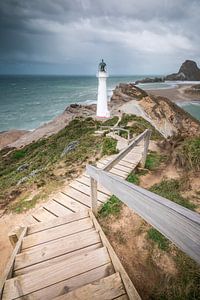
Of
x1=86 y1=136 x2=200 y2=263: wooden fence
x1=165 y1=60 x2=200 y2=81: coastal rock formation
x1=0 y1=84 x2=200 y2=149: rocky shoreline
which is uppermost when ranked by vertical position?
x1=165 y1=60 x2=200 y2=81: coastal rock formation

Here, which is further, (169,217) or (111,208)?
(111,208)

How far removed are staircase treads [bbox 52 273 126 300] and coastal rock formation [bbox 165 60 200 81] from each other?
120 metres

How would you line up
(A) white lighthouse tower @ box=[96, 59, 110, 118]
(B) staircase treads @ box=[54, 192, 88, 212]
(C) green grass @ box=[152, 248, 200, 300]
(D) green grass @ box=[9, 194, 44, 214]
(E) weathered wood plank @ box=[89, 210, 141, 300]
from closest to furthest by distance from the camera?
(E) weathered wood plank @ box=[89, 210, 141, 300] < (C) green grass @ box=[152, 248, 200, 300] < (B) staircase treads @ box=[54, 192, 88, 212] < (D) green grass @ box=[9, 194, 44, 214] < (A) white lighthouse tower @ box=[96, 59, 110, 118]

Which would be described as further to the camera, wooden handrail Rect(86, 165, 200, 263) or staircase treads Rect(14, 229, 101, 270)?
staircase treads Rect(14, 229, 101, 270)

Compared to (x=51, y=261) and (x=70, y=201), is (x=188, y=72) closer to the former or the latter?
(x=70, y=201)

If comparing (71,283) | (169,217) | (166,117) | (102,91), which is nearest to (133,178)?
(71,283)

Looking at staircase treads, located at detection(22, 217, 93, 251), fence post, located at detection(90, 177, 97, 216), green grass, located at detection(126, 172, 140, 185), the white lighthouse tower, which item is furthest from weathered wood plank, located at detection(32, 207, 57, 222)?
the white lighthouse tower

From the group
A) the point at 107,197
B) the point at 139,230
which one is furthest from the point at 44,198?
the point at 139,230

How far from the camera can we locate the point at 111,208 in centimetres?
415

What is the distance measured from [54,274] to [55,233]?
82cm

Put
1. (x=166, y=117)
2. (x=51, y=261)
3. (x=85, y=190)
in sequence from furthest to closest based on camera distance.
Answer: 1. (x=166, y=117)
2. (x=85, y=190)
3. (x=51, y=261)

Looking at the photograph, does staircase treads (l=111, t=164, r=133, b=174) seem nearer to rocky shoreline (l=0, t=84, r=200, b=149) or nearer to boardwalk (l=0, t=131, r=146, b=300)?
boardwalk (l=0, t=131, r=146, b=300)

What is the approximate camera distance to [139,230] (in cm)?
356

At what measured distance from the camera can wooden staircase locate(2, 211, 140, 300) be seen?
7.02 ft
